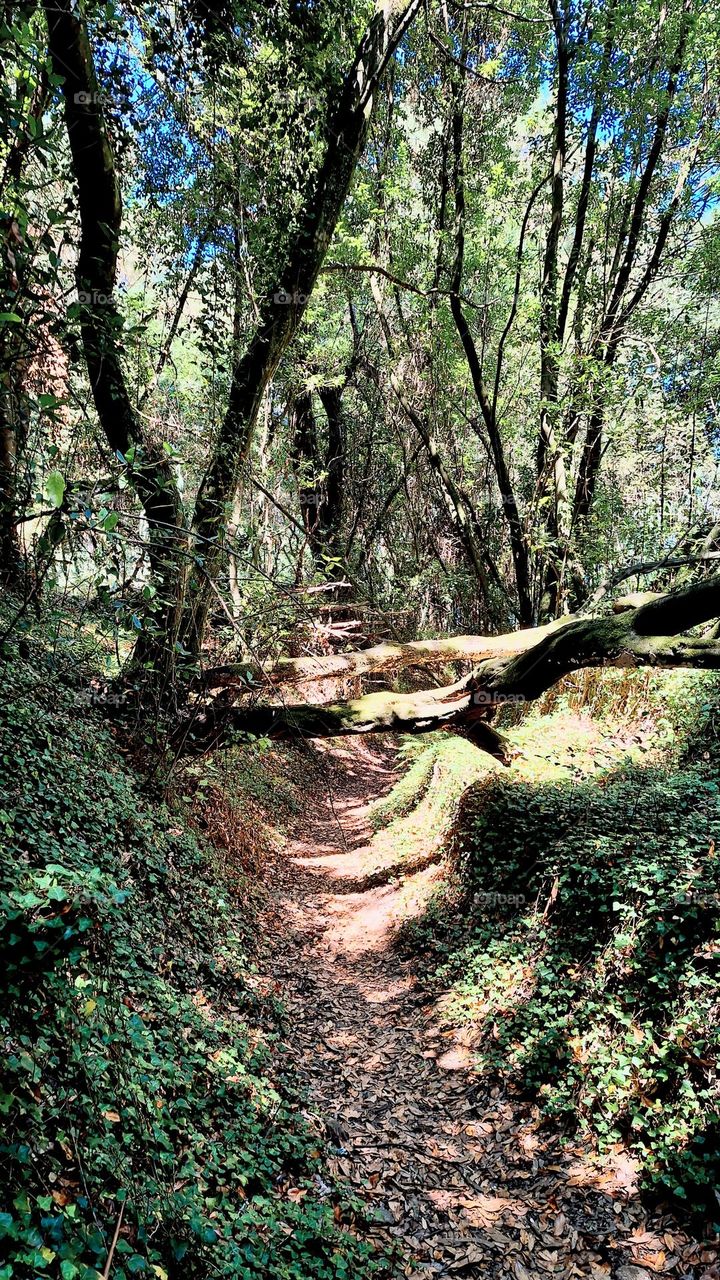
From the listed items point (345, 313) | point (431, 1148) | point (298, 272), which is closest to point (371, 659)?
point (298, 272)

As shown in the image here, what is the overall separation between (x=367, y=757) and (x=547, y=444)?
8.27 metres

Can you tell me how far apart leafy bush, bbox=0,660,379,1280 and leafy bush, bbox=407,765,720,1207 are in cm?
170

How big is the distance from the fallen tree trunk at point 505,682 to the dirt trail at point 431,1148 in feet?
5.90

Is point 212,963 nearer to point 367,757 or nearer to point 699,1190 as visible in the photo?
point 699,1190

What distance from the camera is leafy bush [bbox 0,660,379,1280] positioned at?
1.99 metres

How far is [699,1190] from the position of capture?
331cm

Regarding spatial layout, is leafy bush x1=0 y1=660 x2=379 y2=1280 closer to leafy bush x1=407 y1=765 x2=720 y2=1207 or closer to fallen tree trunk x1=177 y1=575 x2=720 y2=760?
fallen tree trunk x1=177 y1=575 x2=720 y2=760

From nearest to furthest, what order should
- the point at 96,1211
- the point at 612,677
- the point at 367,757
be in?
the point at 96,1211 < the point at 612,677 < the point at 367,757

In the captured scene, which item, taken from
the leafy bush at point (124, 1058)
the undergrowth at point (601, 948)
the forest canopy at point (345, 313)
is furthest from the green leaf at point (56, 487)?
the undergrowth at point (601, 948)

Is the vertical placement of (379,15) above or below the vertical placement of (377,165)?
below

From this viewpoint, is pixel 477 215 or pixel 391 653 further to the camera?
pixel 477 215

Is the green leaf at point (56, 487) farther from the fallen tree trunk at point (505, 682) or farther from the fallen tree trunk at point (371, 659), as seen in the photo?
the fallen tree trunk at point (371, 659)

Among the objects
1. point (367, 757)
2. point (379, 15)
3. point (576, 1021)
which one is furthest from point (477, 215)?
point (576, 1021)

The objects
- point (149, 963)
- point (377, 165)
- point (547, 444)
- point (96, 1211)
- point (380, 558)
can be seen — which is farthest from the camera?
point (380, 558)
